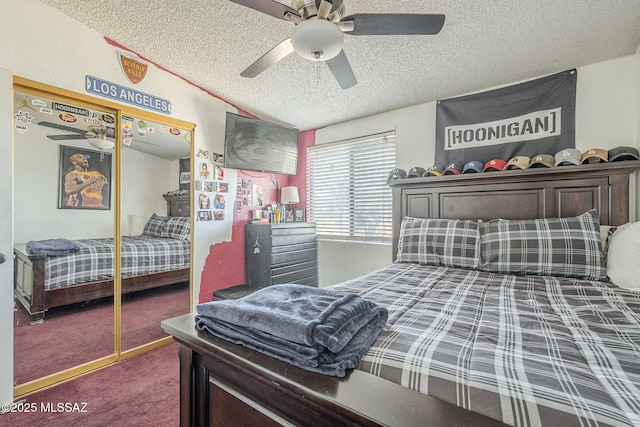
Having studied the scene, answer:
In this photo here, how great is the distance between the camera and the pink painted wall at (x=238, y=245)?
2955 mm

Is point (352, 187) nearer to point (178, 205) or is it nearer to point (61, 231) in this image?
point (178, 205)

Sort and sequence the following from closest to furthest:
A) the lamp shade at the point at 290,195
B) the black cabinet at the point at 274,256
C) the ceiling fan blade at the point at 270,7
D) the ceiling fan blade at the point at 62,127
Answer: the ceiling fan blade at the point at 270,7
the ceiling fan blade at the point at 62,127
the black cabinet at the point at 274,256
the lamp shade at the point at 290,195

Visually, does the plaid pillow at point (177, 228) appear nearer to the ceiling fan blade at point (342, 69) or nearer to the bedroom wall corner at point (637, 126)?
the ceiling fan blade at point (342, 69)

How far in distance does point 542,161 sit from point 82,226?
3.54 metres

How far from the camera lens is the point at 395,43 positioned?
1974 millimetres

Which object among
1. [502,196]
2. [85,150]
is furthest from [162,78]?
[502,196]

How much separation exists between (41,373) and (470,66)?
151 inches

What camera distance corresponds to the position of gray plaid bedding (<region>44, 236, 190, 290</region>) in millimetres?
1990

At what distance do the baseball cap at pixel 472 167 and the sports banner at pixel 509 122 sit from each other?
192mm

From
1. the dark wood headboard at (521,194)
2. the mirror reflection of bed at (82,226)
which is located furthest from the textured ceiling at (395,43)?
the dark wood headboard at (521,194)

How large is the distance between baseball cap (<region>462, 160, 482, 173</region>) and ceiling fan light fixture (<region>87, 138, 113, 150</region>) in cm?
299

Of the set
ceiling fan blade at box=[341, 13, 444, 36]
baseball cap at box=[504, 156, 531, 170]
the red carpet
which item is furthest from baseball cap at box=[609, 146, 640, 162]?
the red carpet

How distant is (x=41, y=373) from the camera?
1841 mm

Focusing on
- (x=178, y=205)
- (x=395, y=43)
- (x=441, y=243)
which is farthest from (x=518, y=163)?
(x=178, y=205)
